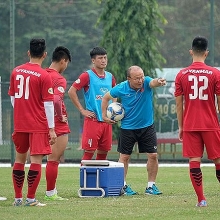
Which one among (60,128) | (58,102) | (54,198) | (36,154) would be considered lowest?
(54,198)

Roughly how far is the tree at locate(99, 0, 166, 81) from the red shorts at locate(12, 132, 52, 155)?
563 inches

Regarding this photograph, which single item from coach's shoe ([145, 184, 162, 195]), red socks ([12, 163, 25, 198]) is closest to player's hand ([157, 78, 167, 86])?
coach's shoe ([145, 184, 162, 195])

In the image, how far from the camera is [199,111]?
34.1 feet

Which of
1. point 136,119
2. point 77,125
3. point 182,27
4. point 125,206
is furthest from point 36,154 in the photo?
point 182,27

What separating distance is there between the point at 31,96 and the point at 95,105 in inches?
110

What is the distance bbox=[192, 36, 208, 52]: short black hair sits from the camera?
1034cm

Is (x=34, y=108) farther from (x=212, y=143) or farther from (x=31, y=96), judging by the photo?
(x=212, y=143)

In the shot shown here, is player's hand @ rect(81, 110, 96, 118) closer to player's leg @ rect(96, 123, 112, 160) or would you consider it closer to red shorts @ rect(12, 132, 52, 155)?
player's leg @ rect(96, 123, 112, 160)

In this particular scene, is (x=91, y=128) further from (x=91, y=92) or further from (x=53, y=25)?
(x=53, y=25)

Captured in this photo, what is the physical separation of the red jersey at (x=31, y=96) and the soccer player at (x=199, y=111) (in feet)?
5.33

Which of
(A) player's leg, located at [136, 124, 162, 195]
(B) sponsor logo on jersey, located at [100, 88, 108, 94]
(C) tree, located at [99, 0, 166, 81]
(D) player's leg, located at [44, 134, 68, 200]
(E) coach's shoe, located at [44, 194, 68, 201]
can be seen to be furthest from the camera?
(C) tree, located at [99, 0, 166, 81]

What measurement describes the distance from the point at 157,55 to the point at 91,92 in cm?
1215

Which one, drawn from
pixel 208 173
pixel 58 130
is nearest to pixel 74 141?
pixel 208 173

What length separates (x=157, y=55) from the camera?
82.9 ft
